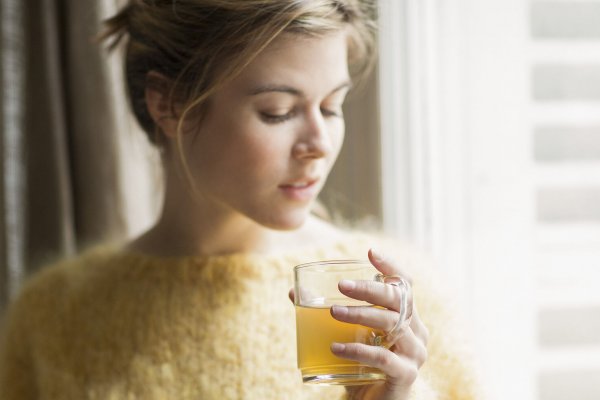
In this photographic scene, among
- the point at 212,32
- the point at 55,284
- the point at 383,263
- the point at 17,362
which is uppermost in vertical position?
the point at 212,32

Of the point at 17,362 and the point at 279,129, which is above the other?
the point at 279,129

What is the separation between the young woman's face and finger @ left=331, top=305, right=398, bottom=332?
0.26m

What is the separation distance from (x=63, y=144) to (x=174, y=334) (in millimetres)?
586

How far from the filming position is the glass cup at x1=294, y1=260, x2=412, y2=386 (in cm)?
86

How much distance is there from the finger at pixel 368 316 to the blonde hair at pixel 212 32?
1.16 ft

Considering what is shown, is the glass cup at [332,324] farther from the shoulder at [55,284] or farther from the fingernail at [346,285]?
the shoulder at [55,284]

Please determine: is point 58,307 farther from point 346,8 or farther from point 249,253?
point 346,8

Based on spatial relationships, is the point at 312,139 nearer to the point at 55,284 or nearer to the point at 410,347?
the point at 410,347

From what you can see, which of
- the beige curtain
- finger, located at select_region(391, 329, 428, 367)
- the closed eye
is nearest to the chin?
the closed eye

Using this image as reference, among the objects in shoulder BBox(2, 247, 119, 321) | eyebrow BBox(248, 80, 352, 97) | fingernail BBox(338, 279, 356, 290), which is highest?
eyebrow BBox(248, 80, 352, 97)

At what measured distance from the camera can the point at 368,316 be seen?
0.85 meters

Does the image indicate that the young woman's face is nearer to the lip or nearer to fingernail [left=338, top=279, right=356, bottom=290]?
the lip

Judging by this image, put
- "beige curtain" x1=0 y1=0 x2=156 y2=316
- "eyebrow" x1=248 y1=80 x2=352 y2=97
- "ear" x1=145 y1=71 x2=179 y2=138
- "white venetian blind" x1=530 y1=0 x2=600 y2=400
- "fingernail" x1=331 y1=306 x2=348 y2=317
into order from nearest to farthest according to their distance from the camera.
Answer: "fingernail" x1=331 y1=306 x2=348 y2=317 → "eyebrow" x1=248 y1=80 x2=352 y2=97 → "ear" x1=145 y1=71 x2=179 y2=138 → "white venetian blind" x1=530 y1=0 x2=600 y2=400 → "beige curtain" x1=0 y1=0 x2=156 y2=316

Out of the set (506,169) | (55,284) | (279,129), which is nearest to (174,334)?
(55,284)
